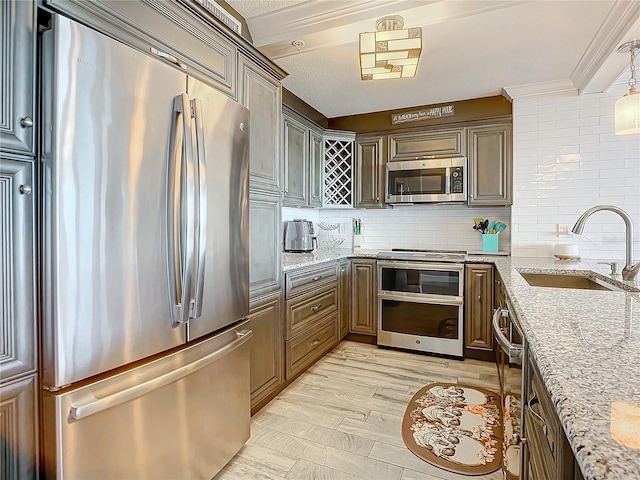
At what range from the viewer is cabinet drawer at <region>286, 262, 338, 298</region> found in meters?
2.60

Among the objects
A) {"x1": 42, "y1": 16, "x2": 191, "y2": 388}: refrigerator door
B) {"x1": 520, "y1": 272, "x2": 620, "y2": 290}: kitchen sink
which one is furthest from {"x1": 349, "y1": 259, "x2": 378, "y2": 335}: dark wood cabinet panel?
{"x1": 42, "y1": 16, "x2": 191, "y2": 388}: refrigerator door

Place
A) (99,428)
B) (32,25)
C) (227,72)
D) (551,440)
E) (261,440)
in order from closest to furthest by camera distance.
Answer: (551,440) → (32,25) → (99,428) → (227,72) → (261,440)

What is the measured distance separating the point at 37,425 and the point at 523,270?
264 cm

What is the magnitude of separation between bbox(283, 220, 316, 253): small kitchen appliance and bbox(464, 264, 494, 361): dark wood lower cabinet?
1.55 m

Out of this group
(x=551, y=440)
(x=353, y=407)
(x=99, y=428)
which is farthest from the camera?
(x=353, y=407)

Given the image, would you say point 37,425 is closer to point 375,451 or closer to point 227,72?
point 375,451

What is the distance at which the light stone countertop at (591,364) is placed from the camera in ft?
1.53

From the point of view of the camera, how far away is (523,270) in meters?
2.40

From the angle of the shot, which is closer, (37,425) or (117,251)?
(37,425)

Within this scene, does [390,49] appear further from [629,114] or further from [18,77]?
[18,77]

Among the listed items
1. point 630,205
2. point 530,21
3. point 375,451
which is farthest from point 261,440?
point 630,205

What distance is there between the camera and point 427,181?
363 centimetres

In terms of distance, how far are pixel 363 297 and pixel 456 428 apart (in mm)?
1666

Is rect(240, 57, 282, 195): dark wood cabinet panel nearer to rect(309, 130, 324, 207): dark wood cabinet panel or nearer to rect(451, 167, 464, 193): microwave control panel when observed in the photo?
rect(309, 130, 324, 207): dark wood cabinet panel
